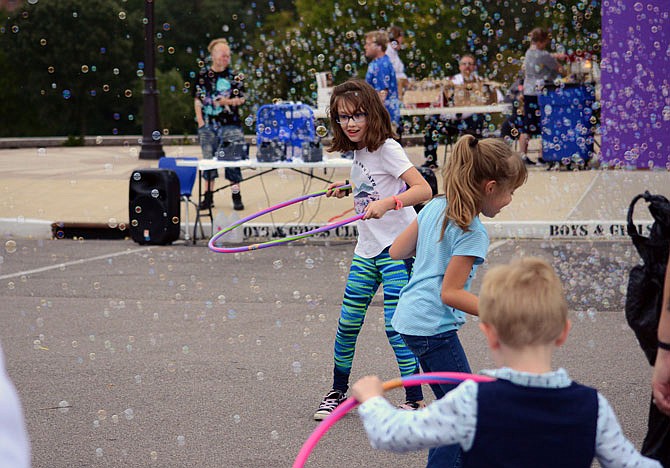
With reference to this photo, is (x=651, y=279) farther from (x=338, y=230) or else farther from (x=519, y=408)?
(x=338, y=230)

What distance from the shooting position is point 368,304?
5.38m

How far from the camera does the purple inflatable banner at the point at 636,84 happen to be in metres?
15.1

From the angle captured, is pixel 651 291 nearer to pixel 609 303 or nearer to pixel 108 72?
pixel 609 303

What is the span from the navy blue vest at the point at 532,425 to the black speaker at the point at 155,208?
29.8 feet

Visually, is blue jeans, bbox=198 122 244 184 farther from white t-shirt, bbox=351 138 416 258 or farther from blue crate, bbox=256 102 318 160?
white t-shirt, bbox=351 138 416 258

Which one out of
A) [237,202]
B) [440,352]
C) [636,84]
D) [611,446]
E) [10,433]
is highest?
[636,84]

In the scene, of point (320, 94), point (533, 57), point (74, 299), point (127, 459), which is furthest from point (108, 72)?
point (127, 459)

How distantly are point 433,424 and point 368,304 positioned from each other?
2792 millimetres

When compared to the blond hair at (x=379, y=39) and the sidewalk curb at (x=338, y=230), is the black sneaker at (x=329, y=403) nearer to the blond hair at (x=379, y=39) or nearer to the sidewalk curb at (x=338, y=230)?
the sidewalk curb at (x=338, y=230)

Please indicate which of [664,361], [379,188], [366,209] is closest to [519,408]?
[664,361]

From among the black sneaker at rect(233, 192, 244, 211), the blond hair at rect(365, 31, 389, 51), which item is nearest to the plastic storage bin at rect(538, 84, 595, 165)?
the blond hair at rect(365, 31, 389, 51)

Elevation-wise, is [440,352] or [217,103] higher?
[217,103]

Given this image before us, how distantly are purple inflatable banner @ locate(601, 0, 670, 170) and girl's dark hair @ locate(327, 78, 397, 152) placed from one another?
1007 cm

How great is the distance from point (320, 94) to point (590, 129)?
5448mm
